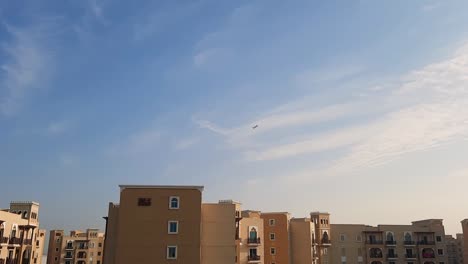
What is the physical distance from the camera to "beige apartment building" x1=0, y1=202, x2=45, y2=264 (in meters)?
63.6

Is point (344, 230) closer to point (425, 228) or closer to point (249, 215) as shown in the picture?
point (425, 228)

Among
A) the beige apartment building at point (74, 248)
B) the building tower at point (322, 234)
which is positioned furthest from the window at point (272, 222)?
the beige apartment building at point (74, 248)

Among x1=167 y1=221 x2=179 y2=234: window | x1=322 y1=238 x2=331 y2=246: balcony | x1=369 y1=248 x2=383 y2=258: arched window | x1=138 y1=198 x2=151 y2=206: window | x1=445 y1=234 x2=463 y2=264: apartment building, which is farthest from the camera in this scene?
x1=445 y1=234 x2=463 y2=264: apartment building

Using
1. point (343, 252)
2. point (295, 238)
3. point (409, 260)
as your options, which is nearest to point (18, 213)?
point (295, 238)

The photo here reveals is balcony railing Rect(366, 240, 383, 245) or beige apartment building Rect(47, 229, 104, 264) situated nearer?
balcony railing Rect(366, 240, 383, 245)

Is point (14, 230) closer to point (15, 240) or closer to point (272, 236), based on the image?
point (15, 240)

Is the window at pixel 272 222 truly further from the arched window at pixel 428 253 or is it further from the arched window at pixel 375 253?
the arched window at pixel 428 253

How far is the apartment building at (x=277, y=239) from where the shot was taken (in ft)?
246

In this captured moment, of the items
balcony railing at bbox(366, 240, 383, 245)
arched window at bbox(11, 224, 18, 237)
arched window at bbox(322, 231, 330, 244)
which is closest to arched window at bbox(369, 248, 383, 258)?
balcony railing at bbox(366, 240, 383, 245)

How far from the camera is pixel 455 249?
460ft

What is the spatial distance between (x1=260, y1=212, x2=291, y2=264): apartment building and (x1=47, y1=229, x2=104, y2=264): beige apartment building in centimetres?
5468

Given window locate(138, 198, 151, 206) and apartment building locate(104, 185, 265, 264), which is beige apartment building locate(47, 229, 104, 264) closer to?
apartment building locate(104, 185, 265, 264)

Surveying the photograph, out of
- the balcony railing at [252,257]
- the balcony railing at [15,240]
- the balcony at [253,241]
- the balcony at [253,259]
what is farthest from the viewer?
the balcony railing at [15,240]

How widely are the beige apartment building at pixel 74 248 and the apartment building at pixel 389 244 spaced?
62524 millimetres
